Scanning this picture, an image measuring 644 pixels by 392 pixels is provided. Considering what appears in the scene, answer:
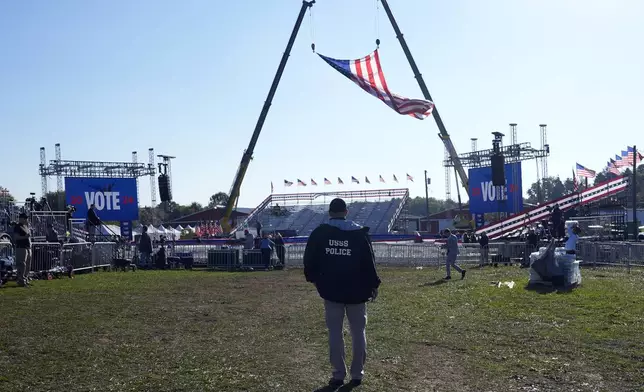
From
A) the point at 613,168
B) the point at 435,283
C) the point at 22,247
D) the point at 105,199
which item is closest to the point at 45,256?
the point at 22,247

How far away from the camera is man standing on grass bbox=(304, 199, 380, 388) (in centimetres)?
709

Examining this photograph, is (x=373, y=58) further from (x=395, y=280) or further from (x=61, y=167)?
(x=61, y=167)

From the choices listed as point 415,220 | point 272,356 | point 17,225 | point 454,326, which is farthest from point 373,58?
point 415,220

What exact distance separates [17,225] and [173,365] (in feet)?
39.0

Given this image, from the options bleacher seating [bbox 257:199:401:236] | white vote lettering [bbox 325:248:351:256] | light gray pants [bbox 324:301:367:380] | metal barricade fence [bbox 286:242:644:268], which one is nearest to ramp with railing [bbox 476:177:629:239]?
metal barricade fence [bbox 286:242:644:268]

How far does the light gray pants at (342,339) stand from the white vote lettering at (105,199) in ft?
146

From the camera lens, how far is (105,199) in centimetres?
4944

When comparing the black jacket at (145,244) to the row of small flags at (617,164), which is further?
the row of small flags at (617,164)

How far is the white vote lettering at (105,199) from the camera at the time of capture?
49188 mm

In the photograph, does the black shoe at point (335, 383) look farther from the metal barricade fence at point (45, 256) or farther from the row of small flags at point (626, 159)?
the row of small flags at point (626, 159)

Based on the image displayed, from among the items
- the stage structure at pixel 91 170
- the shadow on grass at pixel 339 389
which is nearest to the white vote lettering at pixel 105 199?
the stage structure at pixel 91 170

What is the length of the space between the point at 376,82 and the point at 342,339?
29.2m

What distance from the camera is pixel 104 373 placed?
24.8 ft

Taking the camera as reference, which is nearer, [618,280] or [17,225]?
[17,225]
